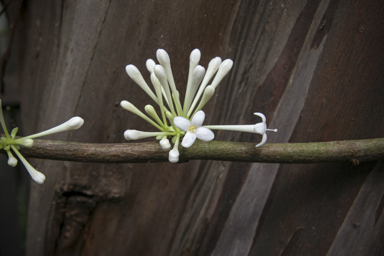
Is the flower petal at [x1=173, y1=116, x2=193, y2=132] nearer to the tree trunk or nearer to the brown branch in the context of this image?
the brown branch

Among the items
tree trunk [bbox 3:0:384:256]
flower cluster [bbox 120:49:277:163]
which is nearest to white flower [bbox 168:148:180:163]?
flower cluster [bbox 120:49:277:163]

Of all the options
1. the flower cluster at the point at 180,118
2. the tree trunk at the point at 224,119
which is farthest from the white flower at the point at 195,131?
the tree trunk at the point at 224,119

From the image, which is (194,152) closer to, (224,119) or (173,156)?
(173,156)

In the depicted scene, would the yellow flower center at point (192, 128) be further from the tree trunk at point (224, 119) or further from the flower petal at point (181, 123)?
the tree trunk at point (224, 119)

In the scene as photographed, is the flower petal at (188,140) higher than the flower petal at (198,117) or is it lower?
lower

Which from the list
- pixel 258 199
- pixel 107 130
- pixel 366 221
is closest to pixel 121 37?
pixel 107 130

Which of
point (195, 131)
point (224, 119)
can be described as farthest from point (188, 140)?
point (224, 119)

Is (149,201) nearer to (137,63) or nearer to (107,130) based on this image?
(107,130)
